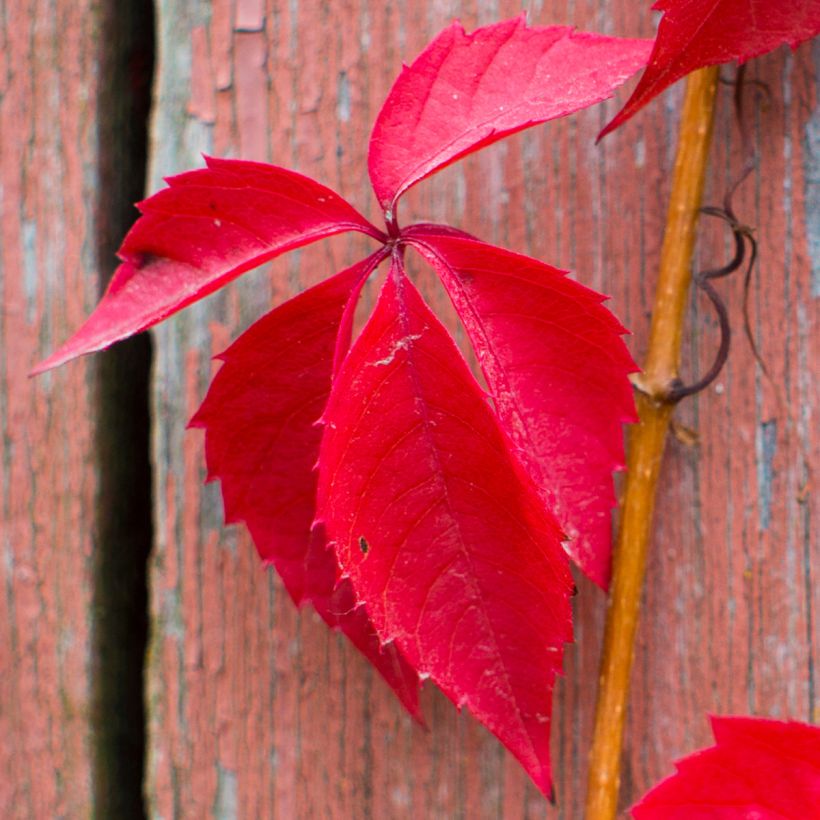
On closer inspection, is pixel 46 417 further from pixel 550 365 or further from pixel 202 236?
pixel 550 365

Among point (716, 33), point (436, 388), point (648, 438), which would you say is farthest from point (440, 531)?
point (716, 33)

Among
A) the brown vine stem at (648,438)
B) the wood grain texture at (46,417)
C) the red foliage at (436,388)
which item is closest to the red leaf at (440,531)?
the red foliage at (436,388)

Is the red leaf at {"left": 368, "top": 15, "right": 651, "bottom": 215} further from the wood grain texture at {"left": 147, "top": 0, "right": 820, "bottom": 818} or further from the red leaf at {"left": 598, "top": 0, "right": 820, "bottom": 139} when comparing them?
the wood grain texture at {"left": 147, "top": 0, "right": 820, "bottom": 818}

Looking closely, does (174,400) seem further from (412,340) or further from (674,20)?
(674,20)

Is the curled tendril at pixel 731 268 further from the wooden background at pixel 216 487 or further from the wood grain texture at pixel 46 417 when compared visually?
the wood grain texture at pixel 46 417

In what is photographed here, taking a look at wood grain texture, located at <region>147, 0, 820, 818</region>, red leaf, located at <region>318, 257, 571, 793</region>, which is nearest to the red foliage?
red leaf, located at <region>318, 257, 571, 793</region>
